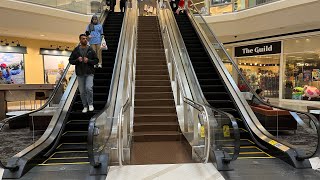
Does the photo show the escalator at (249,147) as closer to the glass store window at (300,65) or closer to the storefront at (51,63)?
the glass store window at (300,65)

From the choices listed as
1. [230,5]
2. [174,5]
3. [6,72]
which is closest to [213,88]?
[230,5]

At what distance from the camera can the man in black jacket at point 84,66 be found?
17.9ft

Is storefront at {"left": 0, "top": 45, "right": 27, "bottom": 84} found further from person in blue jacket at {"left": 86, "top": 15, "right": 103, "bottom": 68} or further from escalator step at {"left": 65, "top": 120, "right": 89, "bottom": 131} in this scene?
escalator step at {"left": 65, "top": 120, "right": 89, "bottom": 131}

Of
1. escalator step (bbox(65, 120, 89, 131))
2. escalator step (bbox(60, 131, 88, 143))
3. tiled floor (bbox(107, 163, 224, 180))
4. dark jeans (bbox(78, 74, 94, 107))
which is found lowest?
tiled floor (bbox(107, 163, 224, 180))

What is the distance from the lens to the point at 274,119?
18.7 ft

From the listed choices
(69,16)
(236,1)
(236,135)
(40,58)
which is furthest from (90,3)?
(236,135)

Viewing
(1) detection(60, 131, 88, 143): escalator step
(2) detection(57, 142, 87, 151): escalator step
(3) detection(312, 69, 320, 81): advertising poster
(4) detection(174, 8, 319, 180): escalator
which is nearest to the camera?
(4) detection(174, 8, 319, 180): escalator

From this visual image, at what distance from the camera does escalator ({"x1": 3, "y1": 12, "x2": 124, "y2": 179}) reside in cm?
387

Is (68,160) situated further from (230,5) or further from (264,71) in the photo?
(264,71)

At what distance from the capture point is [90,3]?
13.0m

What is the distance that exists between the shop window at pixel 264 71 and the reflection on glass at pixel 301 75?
26.2 inches

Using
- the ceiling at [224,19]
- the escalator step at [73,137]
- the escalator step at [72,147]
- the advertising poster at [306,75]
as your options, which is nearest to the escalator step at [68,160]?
the escalator step at [72,147]

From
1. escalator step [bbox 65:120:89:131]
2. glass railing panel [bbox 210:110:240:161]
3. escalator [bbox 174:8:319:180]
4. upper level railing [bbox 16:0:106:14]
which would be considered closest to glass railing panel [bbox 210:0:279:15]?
escalator [bbox 174:8:319:180]

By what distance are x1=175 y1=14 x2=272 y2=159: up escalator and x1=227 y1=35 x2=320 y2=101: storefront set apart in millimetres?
5919
